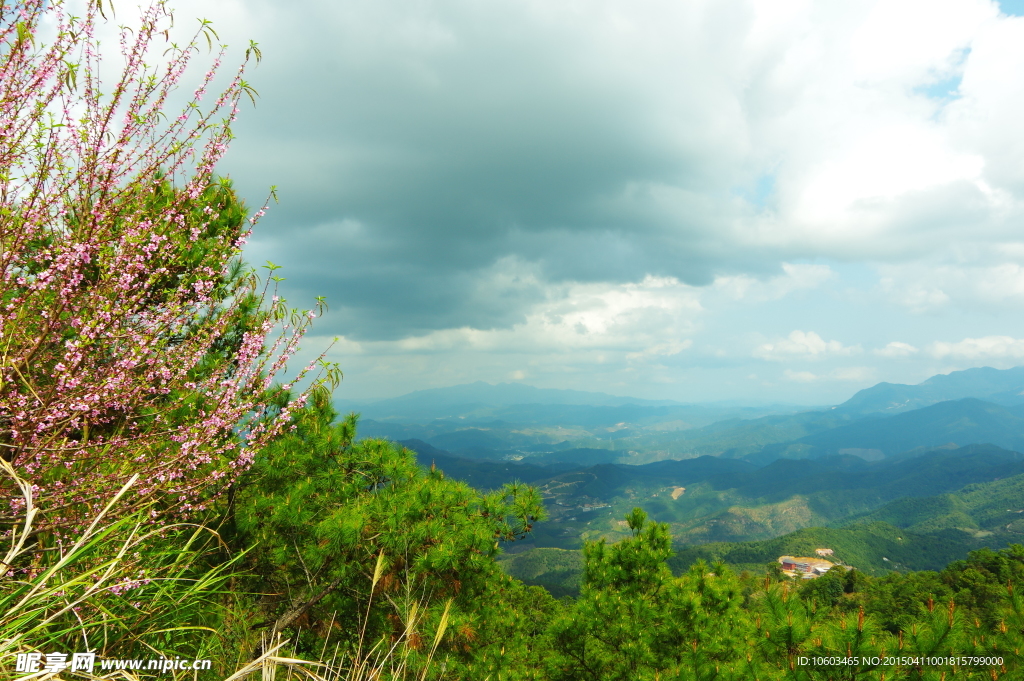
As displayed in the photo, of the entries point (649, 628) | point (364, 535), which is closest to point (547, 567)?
point (649, 628)

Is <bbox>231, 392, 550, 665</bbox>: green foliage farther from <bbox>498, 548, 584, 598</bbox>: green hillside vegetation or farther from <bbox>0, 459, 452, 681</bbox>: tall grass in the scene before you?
<bbox>498, 548, 584, 598</bbox>: green hillside vegetation

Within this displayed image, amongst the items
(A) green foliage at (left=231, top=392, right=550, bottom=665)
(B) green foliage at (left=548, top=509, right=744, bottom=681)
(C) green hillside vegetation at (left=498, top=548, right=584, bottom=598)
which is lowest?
(C) green hillside vegetation at (left=498, top=548, right=584, bottom=598)

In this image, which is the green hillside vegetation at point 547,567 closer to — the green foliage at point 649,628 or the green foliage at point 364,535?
the green foliage at point 649,628

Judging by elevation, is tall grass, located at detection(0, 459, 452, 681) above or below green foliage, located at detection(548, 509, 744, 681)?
above

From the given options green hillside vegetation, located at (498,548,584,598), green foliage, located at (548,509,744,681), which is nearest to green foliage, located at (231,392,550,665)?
green foliage, located at (548,509,744,681)

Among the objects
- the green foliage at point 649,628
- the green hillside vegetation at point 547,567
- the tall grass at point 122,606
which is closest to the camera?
the tall grass at point 122,606

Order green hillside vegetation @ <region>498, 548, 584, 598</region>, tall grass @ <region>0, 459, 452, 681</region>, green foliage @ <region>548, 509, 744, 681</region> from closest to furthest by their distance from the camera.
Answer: tall grass @ <region>0, 459, 452, 681</region> → green foliage @ <region>548, 509, 744, 681</region> → green hillside vegetation @ <region>498, 548, 584, 598</region>

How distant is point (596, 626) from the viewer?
670cm

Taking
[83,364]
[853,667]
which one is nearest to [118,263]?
[83,364]

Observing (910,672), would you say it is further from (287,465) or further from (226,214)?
(226,214)

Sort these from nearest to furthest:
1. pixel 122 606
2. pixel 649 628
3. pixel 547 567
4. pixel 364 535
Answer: pixel 122 606
pixel 364 535
pixel 649 628
pixel 547 567

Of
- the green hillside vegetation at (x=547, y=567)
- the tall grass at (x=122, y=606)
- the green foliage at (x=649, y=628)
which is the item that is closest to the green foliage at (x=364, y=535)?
the green foliage at (x=649, y=628)

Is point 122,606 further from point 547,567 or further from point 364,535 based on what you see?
point 547,567

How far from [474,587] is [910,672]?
5.86 m
